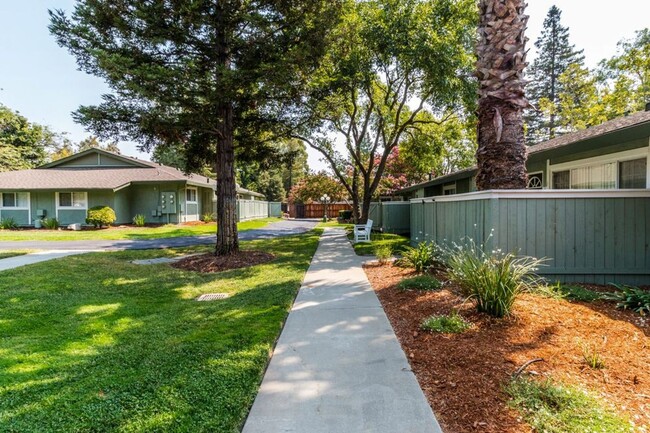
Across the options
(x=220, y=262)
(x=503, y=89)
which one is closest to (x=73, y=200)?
(x=220, y=262)

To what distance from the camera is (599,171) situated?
836 cm

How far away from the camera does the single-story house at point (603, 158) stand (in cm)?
663

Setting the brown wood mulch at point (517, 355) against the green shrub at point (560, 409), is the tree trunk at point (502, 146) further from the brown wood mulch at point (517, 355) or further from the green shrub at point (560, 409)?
the green shrub at point (560, 409)

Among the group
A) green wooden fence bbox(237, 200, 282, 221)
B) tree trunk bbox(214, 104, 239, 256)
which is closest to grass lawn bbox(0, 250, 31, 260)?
tree trunk bbox(214, 104, 239, 256)

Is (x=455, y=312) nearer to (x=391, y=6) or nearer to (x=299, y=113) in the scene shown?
(x=299, y=113)

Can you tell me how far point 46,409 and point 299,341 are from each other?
7.28 feet

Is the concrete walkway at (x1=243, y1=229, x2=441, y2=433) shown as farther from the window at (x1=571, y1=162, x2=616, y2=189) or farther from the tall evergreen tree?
the tall evergreen tree

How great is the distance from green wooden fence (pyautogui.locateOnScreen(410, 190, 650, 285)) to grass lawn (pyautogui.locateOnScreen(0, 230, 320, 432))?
3925mm

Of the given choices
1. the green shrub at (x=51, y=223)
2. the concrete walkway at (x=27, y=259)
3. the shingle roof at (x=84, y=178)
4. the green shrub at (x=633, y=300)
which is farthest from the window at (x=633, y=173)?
the green shrub at (x=51, y=223)

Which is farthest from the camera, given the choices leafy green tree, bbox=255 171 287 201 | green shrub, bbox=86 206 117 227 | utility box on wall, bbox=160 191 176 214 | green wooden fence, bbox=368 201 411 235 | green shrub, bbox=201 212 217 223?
leafy green tree, bbox=255 171 287 201

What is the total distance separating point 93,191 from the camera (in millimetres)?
20703

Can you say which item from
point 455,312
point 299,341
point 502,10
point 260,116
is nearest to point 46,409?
point 299,341

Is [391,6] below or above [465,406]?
above

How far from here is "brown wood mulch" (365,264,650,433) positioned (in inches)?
96.4
